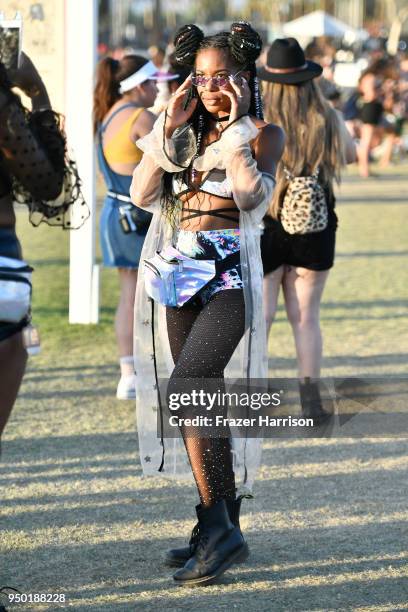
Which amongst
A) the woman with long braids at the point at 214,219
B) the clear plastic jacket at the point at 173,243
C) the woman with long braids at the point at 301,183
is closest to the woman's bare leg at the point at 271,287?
the woman with long braids at the point at 301,183

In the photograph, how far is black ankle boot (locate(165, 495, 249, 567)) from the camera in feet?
13.9

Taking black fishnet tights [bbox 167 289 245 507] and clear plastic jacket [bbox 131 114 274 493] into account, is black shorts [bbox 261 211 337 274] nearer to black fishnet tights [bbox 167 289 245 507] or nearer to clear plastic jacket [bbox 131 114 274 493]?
clear plastic jacket [bbox 131 114 274 493]

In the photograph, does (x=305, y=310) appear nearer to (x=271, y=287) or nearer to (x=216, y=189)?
(x=271, y=287)

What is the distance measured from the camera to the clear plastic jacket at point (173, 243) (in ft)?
13.4

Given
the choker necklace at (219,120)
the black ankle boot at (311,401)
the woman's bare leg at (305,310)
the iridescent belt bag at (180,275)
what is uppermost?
the choker necklace at (219,120)

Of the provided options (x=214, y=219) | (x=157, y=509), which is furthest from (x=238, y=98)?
(x=157, y=509)

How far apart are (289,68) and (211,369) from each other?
2.51 meters

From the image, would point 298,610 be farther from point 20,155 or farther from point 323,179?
point 323,179

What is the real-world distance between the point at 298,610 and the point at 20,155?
1.87 m

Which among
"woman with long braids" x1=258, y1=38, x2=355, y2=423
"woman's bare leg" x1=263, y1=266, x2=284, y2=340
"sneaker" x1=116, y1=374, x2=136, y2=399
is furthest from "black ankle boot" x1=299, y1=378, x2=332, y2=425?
"sneaker" x1=116, y1=374, x2=136, y2=399

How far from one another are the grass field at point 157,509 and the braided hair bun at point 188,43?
6.43 ft

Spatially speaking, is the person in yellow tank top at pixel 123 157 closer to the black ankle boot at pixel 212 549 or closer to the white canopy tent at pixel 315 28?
the black ankle boot at pixel 212 549

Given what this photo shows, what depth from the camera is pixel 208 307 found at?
4.19 m

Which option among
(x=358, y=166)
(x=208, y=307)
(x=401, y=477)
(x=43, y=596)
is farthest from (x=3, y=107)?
(x=358, y=166)
